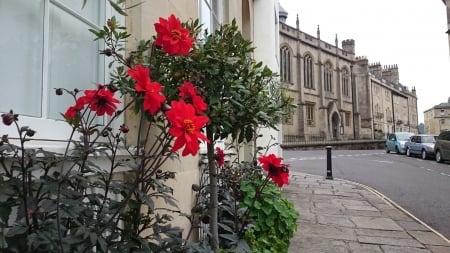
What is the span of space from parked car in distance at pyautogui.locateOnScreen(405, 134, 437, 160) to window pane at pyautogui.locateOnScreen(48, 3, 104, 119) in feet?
75.1

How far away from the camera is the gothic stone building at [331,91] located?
43.6 meters

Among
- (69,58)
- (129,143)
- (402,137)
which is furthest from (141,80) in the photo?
(402,137)

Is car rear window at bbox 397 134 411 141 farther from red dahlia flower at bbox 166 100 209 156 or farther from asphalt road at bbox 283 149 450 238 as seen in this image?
red dahlia flower at bbox 166 100 209 156

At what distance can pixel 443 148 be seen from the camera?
18531mm

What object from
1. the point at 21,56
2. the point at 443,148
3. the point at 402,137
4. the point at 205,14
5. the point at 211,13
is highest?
the point at 211,13

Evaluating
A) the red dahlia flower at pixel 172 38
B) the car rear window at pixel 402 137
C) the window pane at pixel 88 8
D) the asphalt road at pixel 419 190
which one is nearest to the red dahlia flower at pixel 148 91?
the red dahlia flower at pixel 172 38

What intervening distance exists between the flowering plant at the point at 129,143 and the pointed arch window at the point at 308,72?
45110 mm

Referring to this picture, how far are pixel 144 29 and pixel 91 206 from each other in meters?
1.42

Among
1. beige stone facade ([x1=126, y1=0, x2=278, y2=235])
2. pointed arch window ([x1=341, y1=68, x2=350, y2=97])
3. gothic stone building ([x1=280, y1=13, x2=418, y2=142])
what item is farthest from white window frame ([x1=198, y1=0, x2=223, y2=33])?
pointed arch window ([x1=341, y1=68, x2=350, y2=97])

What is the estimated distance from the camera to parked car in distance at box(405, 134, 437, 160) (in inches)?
847

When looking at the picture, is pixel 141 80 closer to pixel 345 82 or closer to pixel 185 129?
pixel 185 129

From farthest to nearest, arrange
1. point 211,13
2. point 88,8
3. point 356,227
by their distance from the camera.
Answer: point 356,227, point 211,13, point 88,8

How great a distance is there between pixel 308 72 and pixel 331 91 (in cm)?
642

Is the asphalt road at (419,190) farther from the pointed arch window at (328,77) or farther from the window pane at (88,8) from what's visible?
the pointed arch window at (328,77)
